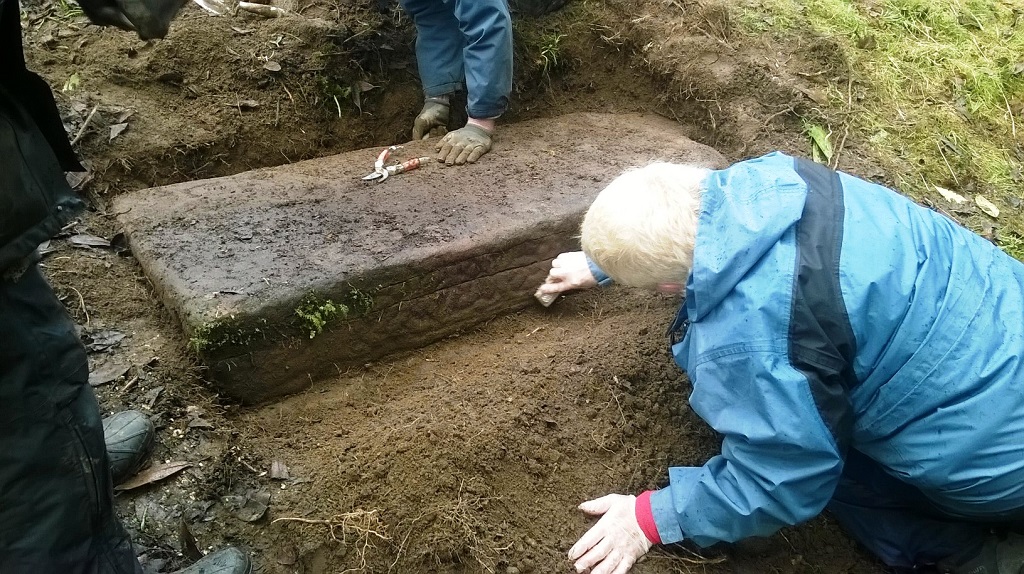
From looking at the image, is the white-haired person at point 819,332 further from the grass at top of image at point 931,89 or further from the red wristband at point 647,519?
the grass at top of image at point 931,89

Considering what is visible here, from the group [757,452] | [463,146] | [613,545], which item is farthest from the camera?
A: [463,146]

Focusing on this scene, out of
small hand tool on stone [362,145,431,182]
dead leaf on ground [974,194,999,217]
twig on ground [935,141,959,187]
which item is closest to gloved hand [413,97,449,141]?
small hand tool on stone [362,145,431,182]

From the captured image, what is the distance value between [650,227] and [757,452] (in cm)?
63

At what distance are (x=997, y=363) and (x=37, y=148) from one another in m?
2.26

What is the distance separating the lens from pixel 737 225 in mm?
1658

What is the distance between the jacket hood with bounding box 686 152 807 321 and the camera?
5.38 feet

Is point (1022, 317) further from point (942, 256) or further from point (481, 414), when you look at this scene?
point (481, 414)

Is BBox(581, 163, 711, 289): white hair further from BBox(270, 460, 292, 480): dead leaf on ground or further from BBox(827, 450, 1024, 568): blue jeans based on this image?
BBox(270, 460, 292, 480): dead leaf on ground

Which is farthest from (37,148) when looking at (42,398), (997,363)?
(997,363)

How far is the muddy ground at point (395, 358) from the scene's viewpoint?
216 centimetres

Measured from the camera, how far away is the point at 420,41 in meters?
3.65

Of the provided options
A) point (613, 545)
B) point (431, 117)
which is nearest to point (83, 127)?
point (431, 117)

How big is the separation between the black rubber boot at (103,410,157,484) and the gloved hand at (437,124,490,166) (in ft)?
5.78

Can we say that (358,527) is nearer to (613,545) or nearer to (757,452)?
(613,545)
